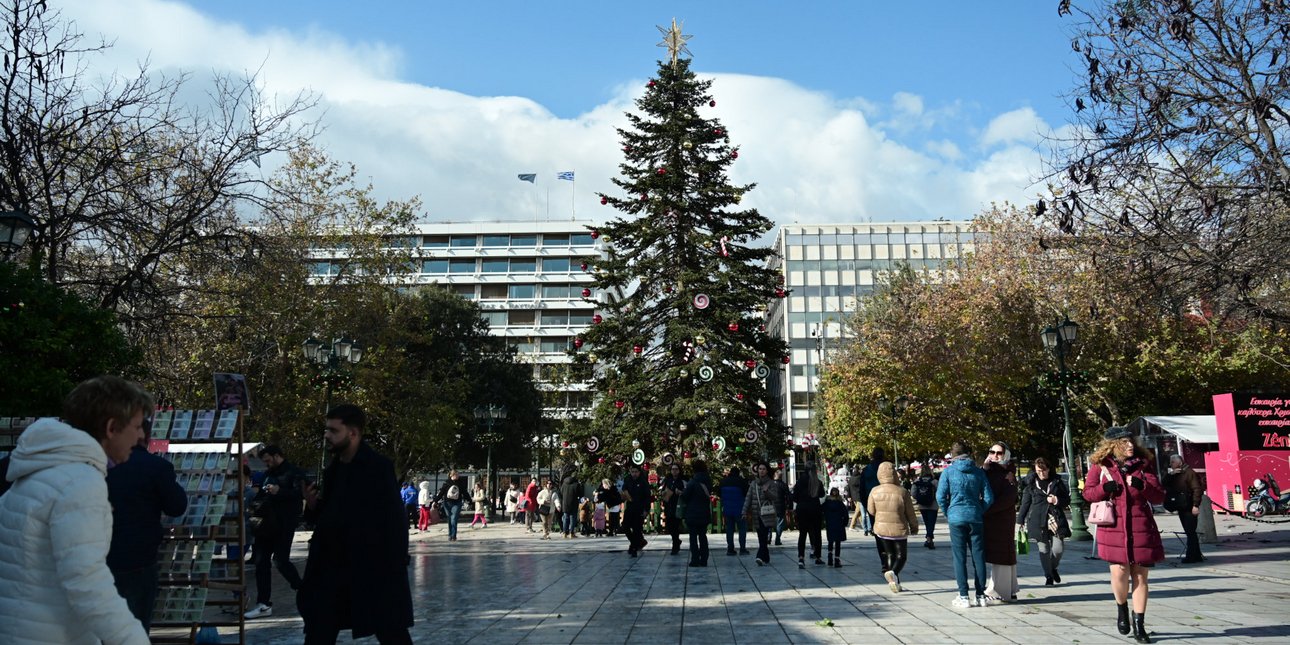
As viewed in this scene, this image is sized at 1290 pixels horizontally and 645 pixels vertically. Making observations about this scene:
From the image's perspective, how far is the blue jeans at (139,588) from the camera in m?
5.70

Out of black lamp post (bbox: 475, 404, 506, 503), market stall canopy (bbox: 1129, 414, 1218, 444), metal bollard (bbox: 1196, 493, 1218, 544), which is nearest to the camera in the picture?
metal bollard (bbox: 1196, 493, 1218, 544)

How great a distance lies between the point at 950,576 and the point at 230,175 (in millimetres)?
13385

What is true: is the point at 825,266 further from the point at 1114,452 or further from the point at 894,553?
the point at 1114,452

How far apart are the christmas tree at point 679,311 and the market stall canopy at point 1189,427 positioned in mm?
11568

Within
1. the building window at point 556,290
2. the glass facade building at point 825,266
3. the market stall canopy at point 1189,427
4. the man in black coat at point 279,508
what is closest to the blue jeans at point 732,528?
the man in black coat at point 279,508

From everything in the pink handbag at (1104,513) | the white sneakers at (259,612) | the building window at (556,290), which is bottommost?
the white sneakers at (259,612)

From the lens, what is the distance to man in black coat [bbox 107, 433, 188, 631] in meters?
5.66

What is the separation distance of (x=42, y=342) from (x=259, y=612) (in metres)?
4.12

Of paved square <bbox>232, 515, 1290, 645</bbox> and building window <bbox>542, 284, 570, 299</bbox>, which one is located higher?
building window <bbox>542, 284, 570, 299</bbox>

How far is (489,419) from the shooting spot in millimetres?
41594

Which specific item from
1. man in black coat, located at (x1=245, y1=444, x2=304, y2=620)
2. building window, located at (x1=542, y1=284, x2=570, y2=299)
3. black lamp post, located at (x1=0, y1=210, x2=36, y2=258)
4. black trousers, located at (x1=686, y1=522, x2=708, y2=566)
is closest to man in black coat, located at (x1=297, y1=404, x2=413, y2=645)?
man in black coat, located at (x1=245, y1=444, x2=304, y2=620)

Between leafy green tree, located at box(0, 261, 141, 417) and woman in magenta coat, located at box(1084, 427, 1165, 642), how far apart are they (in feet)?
36.2

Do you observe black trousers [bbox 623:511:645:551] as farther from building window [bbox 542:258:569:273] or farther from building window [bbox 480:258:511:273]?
building window [bbox 480:258:511:273]

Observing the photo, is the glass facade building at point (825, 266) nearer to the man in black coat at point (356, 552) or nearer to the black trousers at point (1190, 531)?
the black trousers at point (1190, 531)
